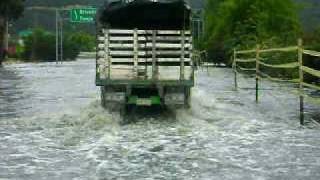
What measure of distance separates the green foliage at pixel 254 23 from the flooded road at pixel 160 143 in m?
27.2

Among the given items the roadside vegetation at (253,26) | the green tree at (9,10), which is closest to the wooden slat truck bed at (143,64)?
the roadside vegetation at (253,26)

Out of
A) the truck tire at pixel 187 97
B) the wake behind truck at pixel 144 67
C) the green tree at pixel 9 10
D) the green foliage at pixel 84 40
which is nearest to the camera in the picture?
the wake behind truck at pixel 144 67

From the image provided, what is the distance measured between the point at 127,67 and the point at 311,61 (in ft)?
34.4

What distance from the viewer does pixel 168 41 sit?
14.6 m

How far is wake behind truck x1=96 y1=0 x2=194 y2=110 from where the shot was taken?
14125 mm

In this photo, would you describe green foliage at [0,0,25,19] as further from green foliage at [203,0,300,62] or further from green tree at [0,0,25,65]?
green foliage at [203,0,300,62]

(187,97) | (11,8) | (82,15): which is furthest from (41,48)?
(187,97)

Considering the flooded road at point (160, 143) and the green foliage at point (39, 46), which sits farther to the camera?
the green foliage at point (39, 46)

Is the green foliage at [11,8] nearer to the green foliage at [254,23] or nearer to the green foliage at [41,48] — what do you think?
the green foliage at [254,23]

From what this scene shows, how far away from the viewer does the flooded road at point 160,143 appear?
28.6 feet

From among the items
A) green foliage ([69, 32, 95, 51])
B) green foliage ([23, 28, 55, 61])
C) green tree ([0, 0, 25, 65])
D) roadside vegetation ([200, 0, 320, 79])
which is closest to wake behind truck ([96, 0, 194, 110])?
roadside vegetation ([200, 0, 320, 79])

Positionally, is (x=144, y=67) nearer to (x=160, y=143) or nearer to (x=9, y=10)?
(x=160, y=143)

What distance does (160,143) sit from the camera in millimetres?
10914

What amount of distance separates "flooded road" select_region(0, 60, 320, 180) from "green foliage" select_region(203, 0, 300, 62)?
27.2 meters
